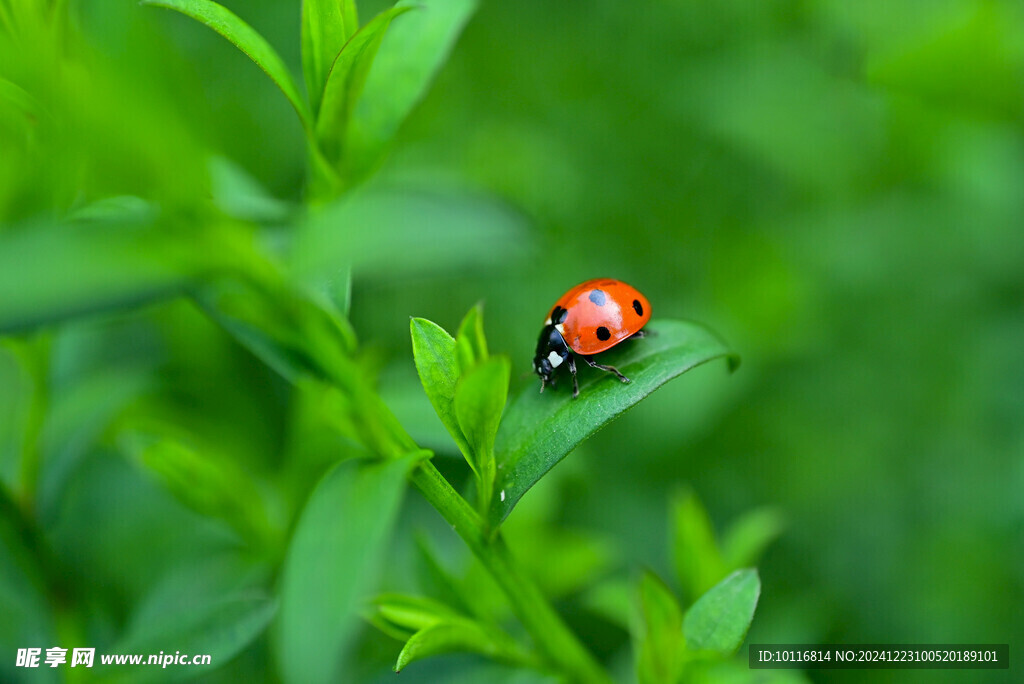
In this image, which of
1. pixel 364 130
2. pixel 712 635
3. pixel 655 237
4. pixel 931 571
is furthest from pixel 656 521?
pixel 364 130

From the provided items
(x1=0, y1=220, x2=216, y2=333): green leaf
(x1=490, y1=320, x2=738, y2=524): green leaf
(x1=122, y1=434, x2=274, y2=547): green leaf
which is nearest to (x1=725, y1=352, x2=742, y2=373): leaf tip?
(x1=490, y1=320, x2=738, y2=524): green leaf

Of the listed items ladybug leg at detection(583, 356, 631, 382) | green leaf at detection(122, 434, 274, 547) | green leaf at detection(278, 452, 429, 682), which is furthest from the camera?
green leaf at detection(122, 434, 274, 547)

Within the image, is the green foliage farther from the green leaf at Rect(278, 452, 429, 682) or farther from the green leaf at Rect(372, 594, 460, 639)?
the green leaf at Rect(278, 452, 429, 682)

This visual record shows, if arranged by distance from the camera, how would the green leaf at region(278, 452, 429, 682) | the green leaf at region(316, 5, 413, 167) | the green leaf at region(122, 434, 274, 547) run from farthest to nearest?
the green leaf at region(122, 434, 274, 547)
the green leaf at region(316, 5, 413, 167)
the green leaf at region(278, 452, 429, 682)

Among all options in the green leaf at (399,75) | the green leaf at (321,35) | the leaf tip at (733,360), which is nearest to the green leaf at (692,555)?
the leaf tip at (733,360)

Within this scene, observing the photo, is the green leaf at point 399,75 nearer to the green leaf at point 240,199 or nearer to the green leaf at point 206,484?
the green leaf at point 240,199

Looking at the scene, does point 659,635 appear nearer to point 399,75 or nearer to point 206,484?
point 206,484
